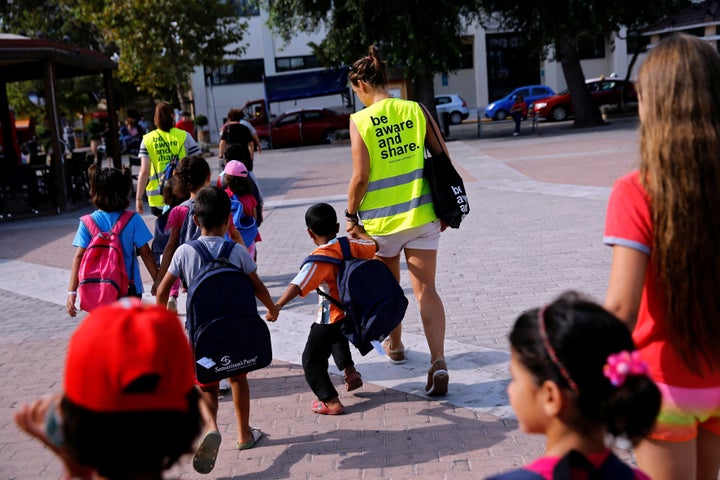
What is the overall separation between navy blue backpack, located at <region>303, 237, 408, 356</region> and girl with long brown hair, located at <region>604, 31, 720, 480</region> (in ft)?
7.33

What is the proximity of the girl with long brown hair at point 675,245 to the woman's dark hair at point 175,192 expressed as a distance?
4005mm

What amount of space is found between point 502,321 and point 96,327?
4857mm

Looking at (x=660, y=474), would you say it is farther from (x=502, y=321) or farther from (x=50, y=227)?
(x=50, y=227)

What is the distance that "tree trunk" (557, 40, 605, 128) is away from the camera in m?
28.4

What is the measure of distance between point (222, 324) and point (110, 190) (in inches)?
50.7

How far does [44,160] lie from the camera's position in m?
18.7

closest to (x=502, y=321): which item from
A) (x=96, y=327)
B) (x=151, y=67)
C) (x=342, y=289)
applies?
(x=342, y=289)

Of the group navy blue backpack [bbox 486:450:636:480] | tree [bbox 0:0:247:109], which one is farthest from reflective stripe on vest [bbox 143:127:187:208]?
tree [bbox 0:0:247:109]

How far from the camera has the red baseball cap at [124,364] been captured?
1681 mm

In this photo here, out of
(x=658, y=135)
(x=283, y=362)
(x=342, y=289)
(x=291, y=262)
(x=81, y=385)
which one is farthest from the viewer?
(x=291, y=262)

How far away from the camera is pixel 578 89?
94.5 ft

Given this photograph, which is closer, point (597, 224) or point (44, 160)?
point (597, 224)

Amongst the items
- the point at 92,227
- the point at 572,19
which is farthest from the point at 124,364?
the point at 572,19

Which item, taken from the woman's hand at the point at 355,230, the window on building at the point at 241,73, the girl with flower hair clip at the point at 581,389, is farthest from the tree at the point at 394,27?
the girl with flower hair clip at the point at 581,389
